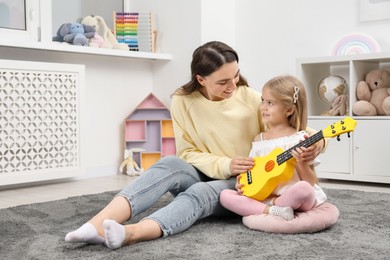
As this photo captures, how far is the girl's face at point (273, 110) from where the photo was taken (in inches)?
60.3

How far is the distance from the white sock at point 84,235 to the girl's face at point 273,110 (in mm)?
610

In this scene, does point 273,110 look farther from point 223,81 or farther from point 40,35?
point 40,35

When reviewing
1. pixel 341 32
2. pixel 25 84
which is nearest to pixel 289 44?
pixel 341 32

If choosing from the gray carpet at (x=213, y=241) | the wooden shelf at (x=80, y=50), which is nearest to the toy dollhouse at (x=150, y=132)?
the wooden shelf at (x=80, y=50)

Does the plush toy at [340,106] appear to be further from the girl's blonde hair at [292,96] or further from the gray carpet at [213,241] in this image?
the girl's blonde hair at [292,96]

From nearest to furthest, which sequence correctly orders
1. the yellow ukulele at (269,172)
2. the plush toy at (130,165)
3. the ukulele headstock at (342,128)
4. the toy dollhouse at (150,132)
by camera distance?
the ukulele headstock at (342,128) < the yellow ukulele at (269,172) < the plush toy at (130,165) < the toy dollhouse at (150,132)

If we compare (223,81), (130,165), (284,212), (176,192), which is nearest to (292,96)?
(223,81)

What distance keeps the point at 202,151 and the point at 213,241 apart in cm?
41

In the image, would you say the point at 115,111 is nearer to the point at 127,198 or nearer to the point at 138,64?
the point at 138,64

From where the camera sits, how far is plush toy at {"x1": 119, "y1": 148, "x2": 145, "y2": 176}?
3010 millimetres

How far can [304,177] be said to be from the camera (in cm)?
149

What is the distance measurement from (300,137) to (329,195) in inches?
28.2

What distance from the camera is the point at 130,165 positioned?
302cm

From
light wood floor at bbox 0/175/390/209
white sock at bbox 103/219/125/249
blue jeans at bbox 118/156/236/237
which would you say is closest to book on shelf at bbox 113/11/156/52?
light wood floor at bbox 0/175/390/209
